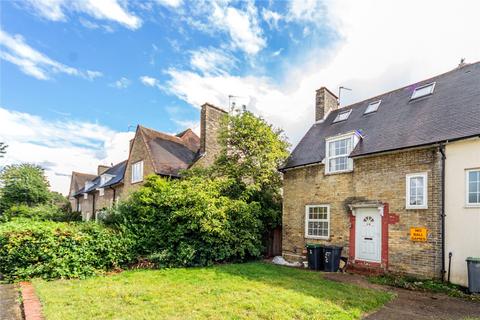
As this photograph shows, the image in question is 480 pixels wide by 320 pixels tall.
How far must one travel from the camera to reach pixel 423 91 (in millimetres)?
13188

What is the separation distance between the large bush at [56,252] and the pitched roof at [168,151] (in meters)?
7.69

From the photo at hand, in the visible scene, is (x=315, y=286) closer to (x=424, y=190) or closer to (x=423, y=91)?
(x=424, y=190)

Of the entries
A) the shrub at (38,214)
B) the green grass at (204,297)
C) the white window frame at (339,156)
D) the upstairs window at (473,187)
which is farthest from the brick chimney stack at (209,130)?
the shrub at (38,214)

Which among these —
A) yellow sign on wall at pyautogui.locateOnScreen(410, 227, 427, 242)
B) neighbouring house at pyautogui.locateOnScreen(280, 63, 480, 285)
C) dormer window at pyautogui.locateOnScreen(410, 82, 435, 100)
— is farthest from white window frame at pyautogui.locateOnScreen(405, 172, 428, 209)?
dormer window at pyautogui.locateOnScreen(410, 82, 435, 100)

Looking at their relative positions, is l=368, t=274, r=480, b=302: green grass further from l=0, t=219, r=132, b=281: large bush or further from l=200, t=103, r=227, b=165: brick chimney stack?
l=200, t=103, r=227, b=165: brick chimney stack

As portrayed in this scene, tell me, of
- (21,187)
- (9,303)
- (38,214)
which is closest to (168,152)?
(9,303)

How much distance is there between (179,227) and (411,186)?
29.9 feet

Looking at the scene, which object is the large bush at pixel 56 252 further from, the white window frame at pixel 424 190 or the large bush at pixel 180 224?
the white window frame at pixel 424 190

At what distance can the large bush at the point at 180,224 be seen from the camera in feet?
40.2

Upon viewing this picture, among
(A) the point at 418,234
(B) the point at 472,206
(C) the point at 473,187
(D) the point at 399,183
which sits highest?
(D) the point at 399,183

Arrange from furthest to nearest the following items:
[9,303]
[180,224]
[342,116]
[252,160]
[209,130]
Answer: [209,130] → [342,116] → [252,160] → [180,224] → [9,303]

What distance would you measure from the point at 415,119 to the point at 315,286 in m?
7.79

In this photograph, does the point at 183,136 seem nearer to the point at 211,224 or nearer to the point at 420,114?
the point at 211,224

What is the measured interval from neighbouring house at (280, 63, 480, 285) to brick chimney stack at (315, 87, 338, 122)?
203 centimetres
